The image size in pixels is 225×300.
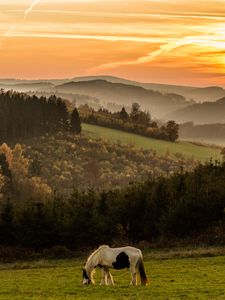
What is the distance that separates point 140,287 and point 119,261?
1.55 m

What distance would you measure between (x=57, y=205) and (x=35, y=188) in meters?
96.9

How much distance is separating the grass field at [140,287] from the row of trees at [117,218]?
34.3 feet

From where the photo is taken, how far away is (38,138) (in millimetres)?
198875

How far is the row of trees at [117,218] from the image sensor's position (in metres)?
53.1

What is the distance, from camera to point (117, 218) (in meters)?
55.5

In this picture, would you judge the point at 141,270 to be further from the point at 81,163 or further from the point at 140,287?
the point at 81,163

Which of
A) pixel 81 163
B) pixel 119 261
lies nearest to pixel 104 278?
pixel 119 261

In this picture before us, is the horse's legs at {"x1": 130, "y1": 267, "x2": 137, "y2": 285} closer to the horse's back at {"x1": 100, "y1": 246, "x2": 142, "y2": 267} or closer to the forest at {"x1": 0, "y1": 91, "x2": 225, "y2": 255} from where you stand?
the horse's back at {"x1": 100, "y1": 246, "x2": 142, "y2": 267}

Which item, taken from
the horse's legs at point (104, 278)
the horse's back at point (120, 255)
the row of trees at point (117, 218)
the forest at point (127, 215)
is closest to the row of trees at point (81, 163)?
the forest at point (127, 215)

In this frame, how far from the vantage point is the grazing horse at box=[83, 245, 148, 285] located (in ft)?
88.3

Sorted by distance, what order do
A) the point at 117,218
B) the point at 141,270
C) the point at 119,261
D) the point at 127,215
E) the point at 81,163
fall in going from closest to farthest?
the point at 141,270
the point at 119,261
the point at 117,218
the point at 127,215
the point at 81,163

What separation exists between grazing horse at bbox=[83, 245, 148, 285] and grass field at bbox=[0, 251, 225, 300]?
0.62 metres

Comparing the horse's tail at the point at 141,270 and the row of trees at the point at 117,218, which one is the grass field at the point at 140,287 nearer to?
the horse's tail at the point at 141,270

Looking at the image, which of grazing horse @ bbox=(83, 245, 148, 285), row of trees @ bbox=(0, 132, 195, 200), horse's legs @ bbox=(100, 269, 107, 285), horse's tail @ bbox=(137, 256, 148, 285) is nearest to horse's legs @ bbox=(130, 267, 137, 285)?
grazing horse @ bbox=(83, 245, 148, 285)
